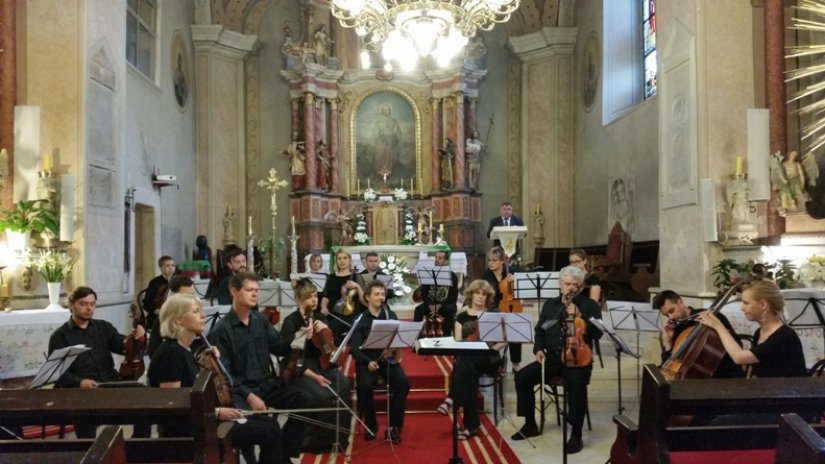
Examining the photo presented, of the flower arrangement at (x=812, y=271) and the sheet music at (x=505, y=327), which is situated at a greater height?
the flower arrangement at (x=812, y=271)

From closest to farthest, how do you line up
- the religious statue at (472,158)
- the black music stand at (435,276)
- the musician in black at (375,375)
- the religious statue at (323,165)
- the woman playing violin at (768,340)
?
the woman playing violin at (768,340), the musician in black at (375,375), the black music stand at (435,276), the religious statue at (472,158), the religious statue at (323,165)

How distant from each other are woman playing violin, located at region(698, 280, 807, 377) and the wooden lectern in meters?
9.00

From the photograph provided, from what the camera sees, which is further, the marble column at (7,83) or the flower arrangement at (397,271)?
A: the flower arrangement at (397,271)

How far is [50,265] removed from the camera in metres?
8.05

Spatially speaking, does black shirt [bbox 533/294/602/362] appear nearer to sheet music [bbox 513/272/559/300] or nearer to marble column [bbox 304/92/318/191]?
sheet music [bbox 513/272/559/300]

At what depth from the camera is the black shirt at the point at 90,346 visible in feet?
18.1

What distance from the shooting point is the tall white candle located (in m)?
8.48

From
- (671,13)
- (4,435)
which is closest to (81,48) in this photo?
(4,435)

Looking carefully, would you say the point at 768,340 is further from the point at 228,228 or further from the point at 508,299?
the point at 228,228

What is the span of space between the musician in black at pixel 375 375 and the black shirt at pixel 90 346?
7.06ft

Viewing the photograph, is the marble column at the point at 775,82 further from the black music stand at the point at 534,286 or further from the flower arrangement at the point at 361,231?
the flower arrangement at the point at 361,231

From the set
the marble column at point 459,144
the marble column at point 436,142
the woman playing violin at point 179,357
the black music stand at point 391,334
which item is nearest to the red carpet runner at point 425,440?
the black music stand at point 391,334

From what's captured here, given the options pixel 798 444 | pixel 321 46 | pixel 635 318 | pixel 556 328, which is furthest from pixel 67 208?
pixel 321 46

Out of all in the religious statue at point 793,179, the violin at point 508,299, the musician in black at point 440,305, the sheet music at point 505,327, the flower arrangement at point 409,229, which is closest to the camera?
the sheet music at point 505,327
